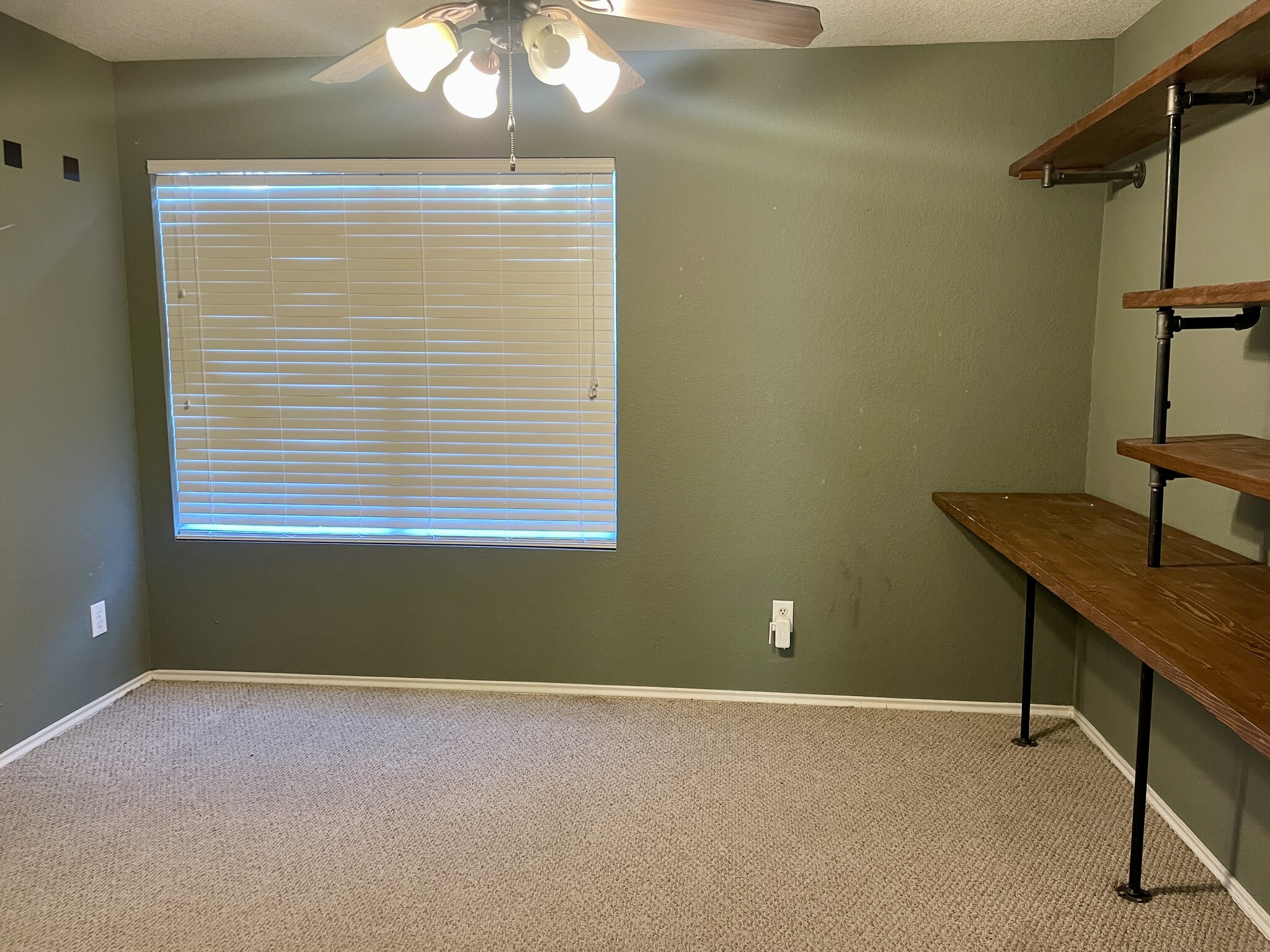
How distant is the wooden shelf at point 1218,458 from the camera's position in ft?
4.80

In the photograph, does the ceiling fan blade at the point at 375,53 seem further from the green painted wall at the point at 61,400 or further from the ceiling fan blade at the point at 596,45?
the green painted wall at the point at 61,400

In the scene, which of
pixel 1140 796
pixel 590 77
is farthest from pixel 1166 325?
pixel 590 77

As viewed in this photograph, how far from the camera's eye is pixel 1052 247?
9.35 ft

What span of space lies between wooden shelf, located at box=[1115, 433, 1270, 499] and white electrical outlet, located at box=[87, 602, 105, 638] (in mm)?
3314

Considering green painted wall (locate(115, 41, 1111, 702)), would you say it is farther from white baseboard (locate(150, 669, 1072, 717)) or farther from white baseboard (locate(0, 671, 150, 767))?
white baseboard (locate(0, 671, 150, 767))

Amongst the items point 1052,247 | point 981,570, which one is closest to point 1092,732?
point 981,570

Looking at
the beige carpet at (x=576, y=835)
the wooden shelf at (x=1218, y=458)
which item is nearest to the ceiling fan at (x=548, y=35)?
the wooden shelf at (x=1218, y=458)

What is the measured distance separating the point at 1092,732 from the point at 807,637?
99cm

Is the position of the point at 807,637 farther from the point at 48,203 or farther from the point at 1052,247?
the point at 48,203

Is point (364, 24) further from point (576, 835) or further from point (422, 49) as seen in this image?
point (576, 835)

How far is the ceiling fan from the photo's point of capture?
5.22 ft

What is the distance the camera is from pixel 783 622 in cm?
311

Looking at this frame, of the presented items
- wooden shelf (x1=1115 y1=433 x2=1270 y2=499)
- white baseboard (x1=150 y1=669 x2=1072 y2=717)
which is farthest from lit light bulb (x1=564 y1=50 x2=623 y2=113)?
white baseboard (x1=150 y1=669 x2=1072 y2=717)

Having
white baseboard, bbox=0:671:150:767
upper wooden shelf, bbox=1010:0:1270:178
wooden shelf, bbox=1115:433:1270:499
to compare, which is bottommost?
white baseboard, bbox=0:671:150:767
